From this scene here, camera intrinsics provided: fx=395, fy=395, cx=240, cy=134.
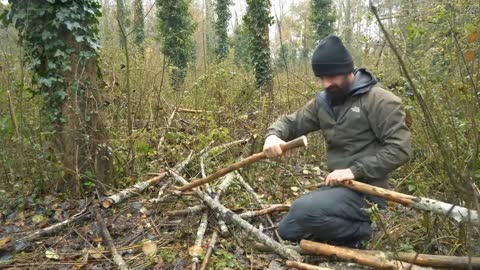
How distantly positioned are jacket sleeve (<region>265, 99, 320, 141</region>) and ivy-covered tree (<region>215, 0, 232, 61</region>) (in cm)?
1550

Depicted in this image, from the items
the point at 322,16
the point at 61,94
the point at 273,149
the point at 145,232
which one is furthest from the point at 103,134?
the point at 322,16

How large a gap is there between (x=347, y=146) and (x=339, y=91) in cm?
49

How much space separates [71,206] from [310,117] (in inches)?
107

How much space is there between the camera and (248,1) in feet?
35.7

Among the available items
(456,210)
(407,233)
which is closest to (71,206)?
(407,233)

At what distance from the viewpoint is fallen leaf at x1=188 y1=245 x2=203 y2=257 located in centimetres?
324

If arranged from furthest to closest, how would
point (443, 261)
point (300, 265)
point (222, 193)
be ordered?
point (222, 193), point (300, 265), point (443, 261)

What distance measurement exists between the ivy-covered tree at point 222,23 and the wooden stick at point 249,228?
51.5 ft

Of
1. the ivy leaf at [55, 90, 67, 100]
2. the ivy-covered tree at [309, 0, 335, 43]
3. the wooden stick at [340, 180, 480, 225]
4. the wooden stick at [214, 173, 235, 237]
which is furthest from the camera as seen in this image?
the ivy-covered tree at [309, 0, 335, 43]

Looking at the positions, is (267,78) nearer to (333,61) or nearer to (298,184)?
(298,184)

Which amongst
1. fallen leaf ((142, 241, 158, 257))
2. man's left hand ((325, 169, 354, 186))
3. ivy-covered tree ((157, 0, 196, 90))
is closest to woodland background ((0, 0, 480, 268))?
fallen leaf ((142, 241, 158, 257))

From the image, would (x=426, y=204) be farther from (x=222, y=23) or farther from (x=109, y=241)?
(x=222, y=23)

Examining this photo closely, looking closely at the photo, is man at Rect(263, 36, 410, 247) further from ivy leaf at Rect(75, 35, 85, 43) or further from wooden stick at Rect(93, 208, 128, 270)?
ivy leaf at Rect(75, 35, 85, 43)

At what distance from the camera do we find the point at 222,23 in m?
19.2
